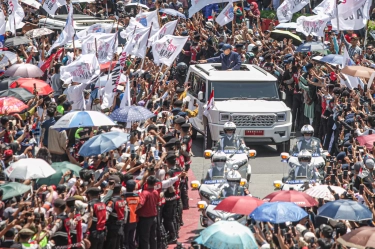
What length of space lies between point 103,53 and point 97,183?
7921mm

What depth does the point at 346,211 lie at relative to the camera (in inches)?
553

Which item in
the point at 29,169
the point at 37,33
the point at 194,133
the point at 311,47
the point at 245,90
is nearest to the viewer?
the point at 29,169

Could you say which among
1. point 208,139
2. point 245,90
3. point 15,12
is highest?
point 15,12

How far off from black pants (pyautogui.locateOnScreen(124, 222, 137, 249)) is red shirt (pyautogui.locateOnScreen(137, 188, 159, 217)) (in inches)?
9.1

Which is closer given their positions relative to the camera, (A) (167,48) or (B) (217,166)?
(B) (217,166)

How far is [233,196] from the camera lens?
1558 cm

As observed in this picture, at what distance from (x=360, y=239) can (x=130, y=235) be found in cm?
499

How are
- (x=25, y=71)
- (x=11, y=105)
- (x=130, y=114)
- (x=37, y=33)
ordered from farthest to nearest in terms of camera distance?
(x=37, y=33) → (x=25, y=71) → (x=130, y=114) → (x=11, y=105)

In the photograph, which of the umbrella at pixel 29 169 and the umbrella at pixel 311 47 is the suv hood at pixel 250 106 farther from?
the umbrella at pixel 29 169

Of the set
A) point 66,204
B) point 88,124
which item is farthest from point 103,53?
point 66,204

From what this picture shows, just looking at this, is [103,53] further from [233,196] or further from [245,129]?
[233,196]

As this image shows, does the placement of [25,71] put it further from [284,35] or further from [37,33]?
[284,35]

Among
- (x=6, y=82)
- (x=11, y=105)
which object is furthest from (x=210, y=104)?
Answer: (x=11, y=105)

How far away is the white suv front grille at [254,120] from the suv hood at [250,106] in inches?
5.3
